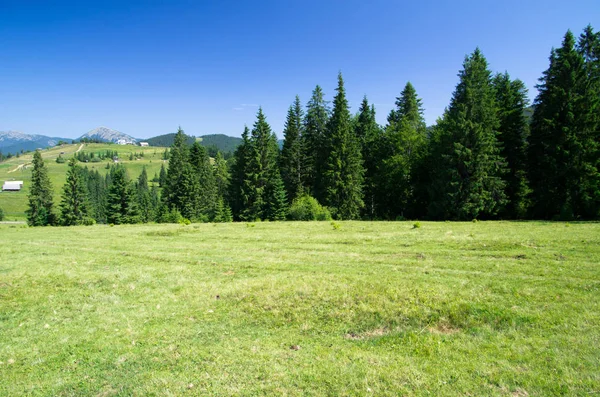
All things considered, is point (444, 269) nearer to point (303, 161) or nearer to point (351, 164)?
point (351, 164)

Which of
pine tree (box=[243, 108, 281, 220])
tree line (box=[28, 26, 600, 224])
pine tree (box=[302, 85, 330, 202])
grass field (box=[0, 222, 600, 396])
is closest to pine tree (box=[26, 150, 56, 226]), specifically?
tree line (box=[28, 26, 600, 224])

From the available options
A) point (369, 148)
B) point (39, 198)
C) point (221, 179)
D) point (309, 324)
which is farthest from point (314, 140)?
point (39, 198)

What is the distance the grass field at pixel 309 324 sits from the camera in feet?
17.9

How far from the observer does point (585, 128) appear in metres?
29.0

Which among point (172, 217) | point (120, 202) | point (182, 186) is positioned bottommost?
point (172, 217)

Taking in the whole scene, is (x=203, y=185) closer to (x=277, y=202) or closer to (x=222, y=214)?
(x=222, y=214)

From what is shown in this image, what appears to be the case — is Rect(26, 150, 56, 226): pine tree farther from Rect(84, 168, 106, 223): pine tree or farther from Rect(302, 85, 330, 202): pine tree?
Rect(302, 85, 330, 202): pine tree

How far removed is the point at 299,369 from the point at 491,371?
358 centimetres

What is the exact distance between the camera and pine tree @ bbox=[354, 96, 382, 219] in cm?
4847

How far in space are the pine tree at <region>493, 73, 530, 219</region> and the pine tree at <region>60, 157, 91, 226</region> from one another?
242 feet

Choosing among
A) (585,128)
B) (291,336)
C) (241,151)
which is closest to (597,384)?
(291,336)

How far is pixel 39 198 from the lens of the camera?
64438 mm

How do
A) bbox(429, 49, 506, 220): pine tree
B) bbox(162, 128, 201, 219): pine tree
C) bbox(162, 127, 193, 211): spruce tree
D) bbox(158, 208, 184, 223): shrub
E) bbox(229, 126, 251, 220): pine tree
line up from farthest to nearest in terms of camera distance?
bbox(162, 127, 193, 211): spruce tree, bbox(162, 128, 201, 219): pine tree, bbox(158, 208, 184, 223): shrub, bbox(229, 126, 251, 220): pine tree, bbox(429, 49, 506, 220): pine tree

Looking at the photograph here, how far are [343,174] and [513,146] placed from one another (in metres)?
21.0
